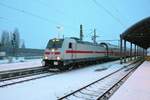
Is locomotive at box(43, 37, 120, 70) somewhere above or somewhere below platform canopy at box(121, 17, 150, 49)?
below

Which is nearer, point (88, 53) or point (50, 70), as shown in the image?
point (50, 70)

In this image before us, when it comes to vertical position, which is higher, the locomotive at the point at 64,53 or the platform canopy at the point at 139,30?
the platform canopy at the point at 139,30

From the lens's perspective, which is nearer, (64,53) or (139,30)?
(64,53)

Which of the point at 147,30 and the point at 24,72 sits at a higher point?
the point at 147,30

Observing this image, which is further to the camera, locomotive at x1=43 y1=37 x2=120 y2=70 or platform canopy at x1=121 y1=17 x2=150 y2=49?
platform canopy at x1=121 y1=17 x2=150 y2=49

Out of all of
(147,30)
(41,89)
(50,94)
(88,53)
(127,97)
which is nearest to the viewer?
(127,97)

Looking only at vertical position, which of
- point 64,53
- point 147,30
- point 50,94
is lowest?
point 50,94

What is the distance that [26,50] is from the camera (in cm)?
5522

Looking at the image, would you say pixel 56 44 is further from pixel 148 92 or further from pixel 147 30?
pixel 147 30

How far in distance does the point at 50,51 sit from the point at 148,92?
11.8 metres

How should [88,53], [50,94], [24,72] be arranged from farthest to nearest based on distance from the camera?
[88,53], [24,72], [50,94]

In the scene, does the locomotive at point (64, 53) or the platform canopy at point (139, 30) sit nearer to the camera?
the locomotive at point (64, 53)

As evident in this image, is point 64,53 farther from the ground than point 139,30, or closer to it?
closer to it

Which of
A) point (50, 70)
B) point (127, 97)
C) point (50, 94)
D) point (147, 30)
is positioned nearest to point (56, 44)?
point (50, 70)
